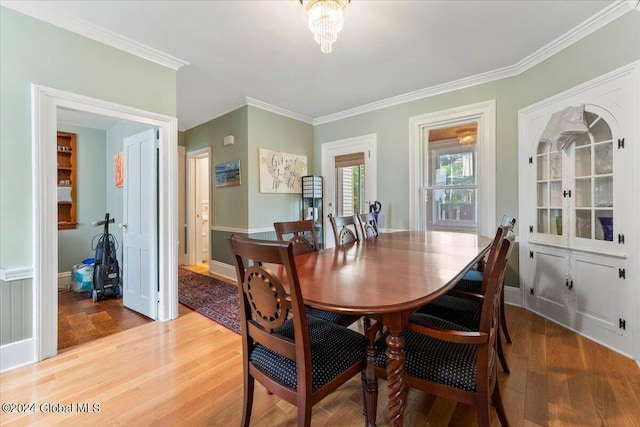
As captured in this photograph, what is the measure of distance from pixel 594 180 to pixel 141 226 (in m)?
4.25

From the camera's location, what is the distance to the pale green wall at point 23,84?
1.92 metres

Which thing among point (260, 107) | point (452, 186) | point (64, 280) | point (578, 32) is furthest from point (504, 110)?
point (64, 280)

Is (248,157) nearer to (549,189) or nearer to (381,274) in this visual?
(381,274)

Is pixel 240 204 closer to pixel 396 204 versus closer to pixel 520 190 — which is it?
pixel 396 204

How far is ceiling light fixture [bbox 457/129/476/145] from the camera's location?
3.46 meters

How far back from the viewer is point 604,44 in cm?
219

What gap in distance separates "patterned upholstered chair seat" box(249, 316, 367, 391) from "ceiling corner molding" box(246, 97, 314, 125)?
3.39m

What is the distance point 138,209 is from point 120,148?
1461mm

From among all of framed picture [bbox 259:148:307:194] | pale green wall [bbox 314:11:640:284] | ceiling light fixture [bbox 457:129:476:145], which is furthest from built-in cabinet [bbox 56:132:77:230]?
ceiling light fixture [bbox 457:129:476:145]

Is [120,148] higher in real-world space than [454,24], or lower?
lower

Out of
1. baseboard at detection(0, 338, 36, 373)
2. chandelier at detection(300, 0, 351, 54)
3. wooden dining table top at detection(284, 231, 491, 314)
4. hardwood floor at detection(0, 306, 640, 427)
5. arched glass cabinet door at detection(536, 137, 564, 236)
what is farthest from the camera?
arched glass cabinet door at detection(536, 137, 564, 236)

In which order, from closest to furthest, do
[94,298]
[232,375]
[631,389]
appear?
[631,389] → [232,375] → [94,298]

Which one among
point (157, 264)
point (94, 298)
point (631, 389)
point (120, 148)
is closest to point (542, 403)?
point (631, 389)

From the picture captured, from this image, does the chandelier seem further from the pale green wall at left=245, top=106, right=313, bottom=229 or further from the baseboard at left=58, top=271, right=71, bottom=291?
the baseboard at left=58, top=271, right=71, bottom=291
